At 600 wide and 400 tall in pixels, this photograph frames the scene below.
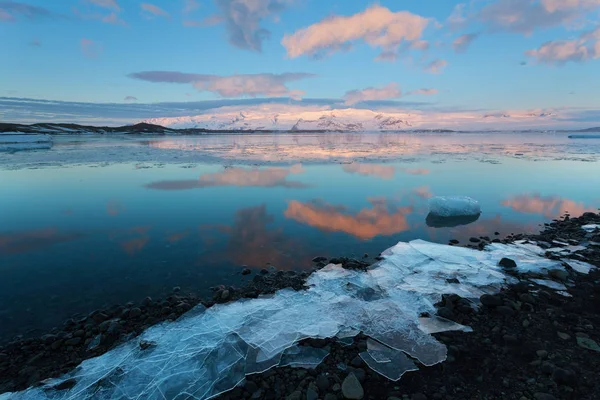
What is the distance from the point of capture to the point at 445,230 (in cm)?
735

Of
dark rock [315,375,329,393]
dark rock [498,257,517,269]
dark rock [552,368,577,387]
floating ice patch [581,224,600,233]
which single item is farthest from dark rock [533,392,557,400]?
floating ice patch [581,224,600,233]

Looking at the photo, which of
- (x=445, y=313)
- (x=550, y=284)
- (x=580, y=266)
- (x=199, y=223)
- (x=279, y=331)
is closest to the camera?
(x=279, y=331)

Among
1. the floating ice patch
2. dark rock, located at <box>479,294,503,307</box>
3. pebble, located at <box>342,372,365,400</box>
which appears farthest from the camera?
the floating ice patch

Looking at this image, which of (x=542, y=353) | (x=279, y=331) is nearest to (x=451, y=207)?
(x=542, y=353)

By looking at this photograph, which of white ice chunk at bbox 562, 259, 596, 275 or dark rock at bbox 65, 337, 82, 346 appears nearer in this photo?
dark rock at bbox 65, 337, 82, 346

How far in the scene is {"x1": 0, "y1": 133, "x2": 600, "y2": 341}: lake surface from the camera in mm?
4781

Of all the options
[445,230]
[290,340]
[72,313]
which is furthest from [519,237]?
[72,313]

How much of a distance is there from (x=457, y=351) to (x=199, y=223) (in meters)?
6.10

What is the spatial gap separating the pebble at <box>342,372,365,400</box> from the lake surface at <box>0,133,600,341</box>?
8.51 feet

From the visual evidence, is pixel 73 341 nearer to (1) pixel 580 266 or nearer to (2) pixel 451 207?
(1) pixel 580 266

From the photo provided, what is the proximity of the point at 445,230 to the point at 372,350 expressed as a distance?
16.7 ft

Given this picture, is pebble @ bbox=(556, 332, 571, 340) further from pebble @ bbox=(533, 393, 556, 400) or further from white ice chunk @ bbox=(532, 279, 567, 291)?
white ice chunk @ bbox=(532, 279, 567, 291)

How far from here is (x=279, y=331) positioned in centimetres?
347

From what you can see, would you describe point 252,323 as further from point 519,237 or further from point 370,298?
point 519,237
